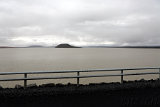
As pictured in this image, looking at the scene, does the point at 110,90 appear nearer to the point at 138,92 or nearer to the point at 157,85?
the point at 138,92

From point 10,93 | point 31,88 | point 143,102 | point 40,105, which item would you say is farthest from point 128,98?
point 10,93

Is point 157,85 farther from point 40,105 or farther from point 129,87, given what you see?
point 40,105

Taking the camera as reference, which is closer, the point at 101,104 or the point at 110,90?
the point at 101,104

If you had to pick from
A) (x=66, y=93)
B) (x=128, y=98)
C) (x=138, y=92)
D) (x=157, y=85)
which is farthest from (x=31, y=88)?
(x=157, y=85)

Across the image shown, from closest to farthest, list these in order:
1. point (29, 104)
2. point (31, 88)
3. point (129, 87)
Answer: point (29, 104)
point (31, 88)
point (129, 87)

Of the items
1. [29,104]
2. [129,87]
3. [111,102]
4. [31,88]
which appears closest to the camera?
[29,104]

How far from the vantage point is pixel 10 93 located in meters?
5.86

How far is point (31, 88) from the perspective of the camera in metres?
6.43

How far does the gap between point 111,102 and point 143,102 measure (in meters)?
1.00

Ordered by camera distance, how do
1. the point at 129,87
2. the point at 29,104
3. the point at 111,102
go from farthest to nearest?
the point at 129,87
the point at 111,102
the point at 29,104

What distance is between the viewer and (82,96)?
6.09 m

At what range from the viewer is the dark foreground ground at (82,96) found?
5559 millimetres

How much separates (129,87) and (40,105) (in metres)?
3.05

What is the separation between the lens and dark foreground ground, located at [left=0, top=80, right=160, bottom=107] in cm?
556
